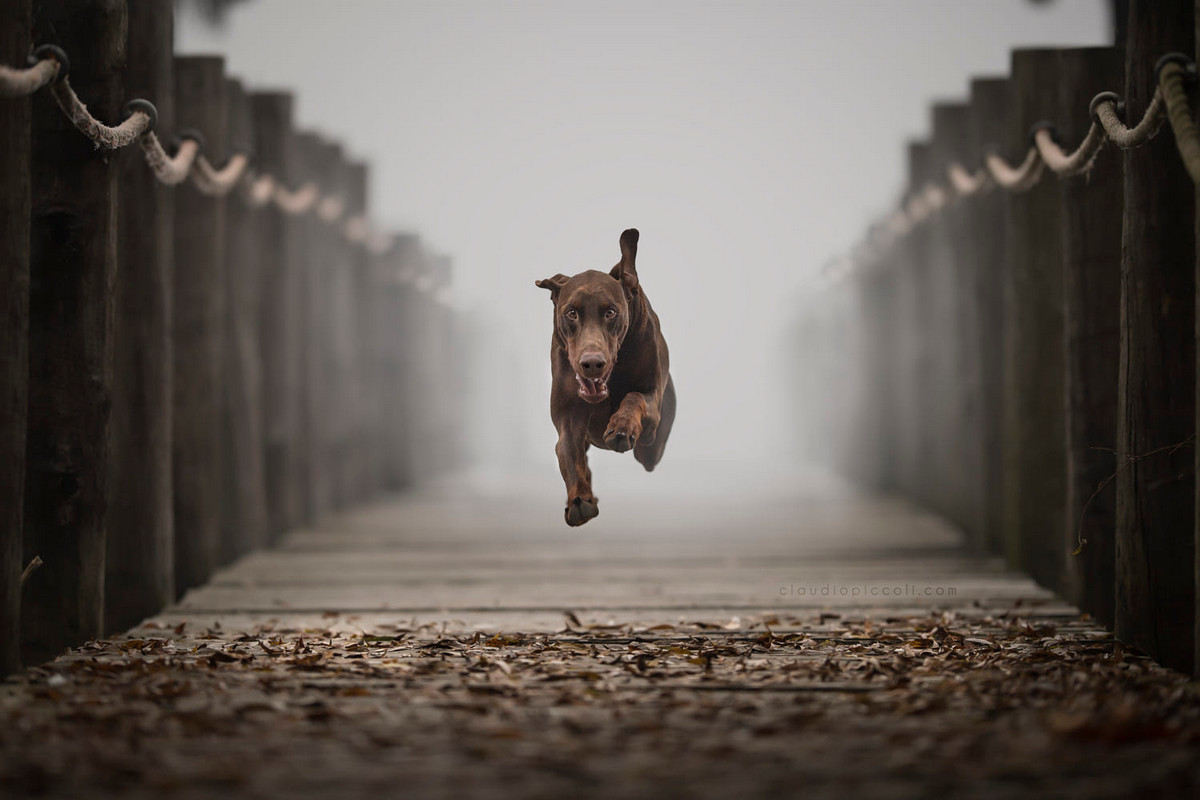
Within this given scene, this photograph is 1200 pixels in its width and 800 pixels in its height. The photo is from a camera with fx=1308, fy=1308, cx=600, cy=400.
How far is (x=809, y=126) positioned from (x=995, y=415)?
4.40 m

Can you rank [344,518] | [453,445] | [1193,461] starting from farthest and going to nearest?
1. [453,445]
2. [344,518]
3. [1193,461]

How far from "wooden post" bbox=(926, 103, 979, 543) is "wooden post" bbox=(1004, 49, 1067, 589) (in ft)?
4.90

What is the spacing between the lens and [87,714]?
3854mm

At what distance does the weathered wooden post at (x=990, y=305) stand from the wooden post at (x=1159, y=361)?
322 centimetres

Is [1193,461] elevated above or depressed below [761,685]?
above

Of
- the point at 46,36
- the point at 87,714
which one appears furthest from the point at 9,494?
the point at 46,36

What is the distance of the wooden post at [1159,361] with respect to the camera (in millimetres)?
4695

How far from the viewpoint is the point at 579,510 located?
3.91 m

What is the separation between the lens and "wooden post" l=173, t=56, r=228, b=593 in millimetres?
7242

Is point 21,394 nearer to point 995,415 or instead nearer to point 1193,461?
point 1193,461

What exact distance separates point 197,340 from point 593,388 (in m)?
4.35

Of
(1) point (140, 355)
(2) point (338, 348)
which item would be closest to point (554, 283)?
(1) point (140, 355)

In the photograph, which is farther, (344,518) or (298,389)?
(344,518)

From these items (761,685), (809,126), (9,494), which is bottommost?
(761,685)
